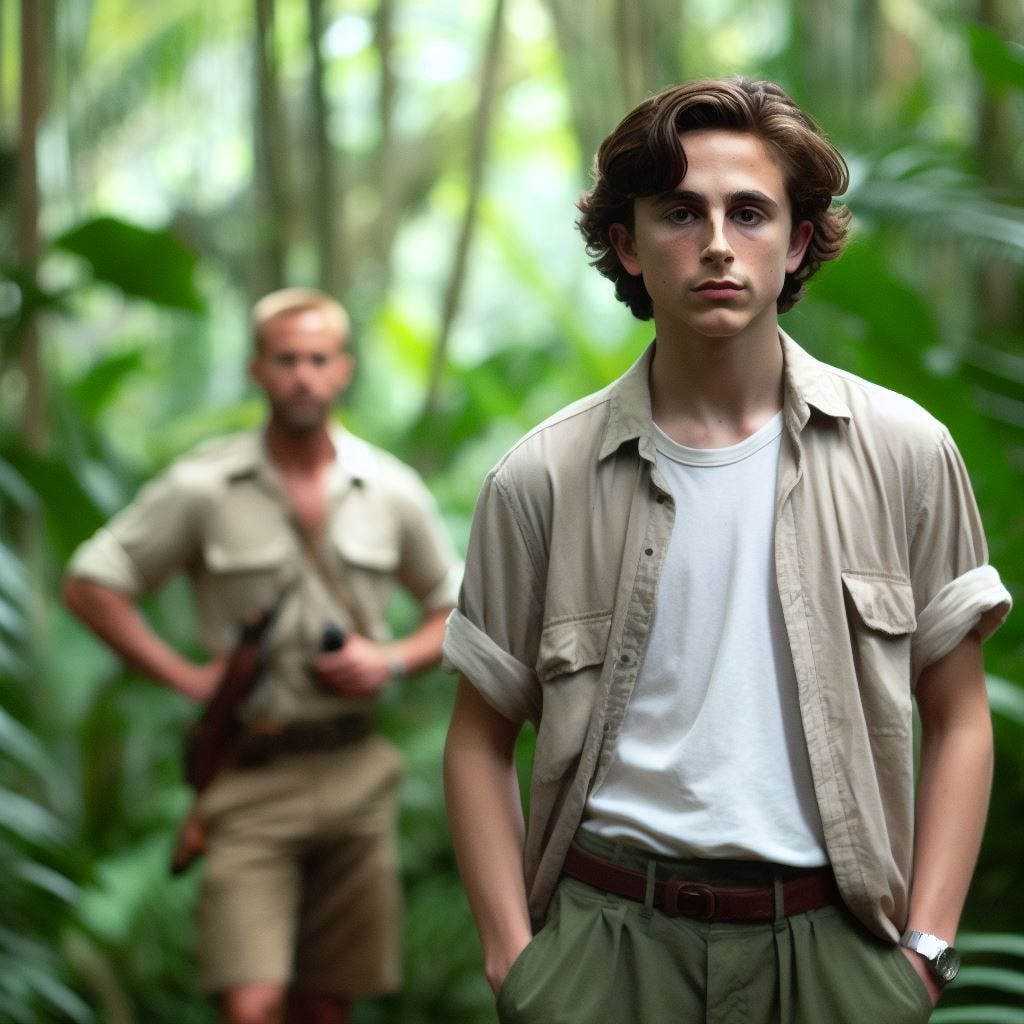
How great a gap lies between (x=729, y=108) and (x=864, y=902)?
892mm

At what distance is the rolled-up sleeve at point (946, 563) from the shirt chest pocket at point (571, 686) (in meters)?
0.37

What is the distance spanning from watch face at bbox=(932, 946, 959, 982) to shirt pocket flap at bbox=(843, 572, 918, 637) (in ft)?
1.20

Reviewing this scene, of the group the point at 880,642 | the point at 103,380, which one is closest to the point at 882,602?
the point at 880,642

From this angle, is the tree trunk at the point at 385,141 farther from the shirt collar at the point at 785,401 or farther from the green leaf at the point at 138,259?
the shirt collar at the point at 785,401

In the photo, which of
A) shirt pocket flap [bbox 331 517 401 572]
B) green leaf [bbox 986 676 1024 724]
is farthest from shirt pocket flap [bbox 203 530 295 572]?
green leaf [bbox 986 676 1024 724]

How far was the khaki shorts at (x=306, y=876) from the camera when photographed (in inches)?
150

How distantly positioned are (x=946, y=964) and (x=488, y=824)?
551mm

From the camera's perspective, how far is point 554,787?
1.97m

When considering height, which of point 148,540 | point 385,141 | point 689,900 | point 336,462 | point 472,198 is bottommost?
point 689,900

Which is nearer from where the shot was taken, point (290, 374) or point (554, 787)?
point (554, 787)

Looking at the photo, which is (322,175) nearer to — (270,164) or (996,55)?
(270,164)

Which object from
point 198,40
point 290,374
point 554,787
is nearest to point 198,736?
point 290,374

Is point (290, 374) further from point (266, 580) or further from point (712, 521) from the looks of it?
point (712, 521)

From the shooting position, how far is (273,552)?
13.1 feet
